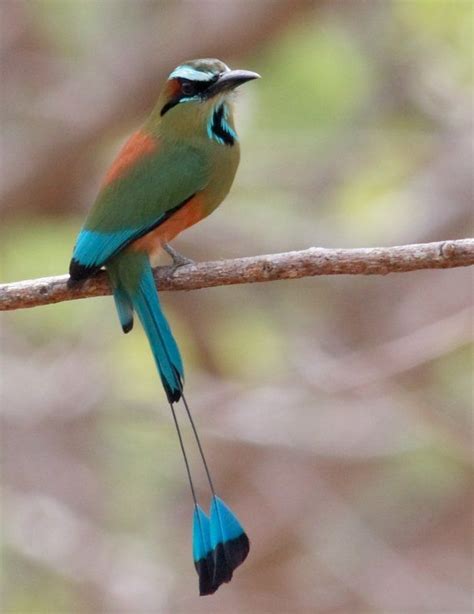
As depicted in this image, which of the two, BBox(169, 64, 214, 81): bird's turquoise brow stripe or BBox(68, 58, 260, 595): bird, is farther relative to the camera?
BBox(169, 64, 214, 81): bird's turquoise brow stripe

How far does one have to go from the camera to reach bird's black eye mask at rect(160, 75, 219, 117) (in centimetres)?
367

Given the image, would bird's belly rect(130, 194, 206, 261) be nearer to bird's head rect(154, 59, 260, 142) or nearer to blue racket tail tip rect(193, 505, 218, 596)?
bird's head rect(154, 59, 260, 142)

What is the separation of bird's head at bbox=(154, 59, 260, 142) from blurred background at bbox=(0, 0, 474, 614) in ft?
5.21

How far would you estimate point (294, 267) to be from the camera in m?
2.93

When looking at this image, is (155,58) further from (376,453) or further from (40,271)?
(376,453)

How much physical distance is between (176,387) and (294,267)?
0.42 metres

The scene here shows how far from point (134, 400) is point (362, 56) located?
6.93ft

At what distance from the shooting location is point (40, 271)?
20.0 ft

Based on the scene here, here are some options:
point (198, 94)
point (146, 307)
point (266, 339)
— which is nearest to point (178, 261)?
point (146, 307)

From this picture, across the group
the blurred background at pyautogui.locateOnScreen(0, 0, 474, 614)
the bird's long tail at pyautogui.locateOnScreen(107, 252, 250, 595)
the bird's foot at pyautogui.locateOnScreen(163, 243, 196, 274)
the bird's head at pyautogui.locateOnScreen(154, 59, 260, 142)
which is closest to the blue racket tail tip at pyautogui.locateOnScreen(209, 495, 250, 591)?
the bird's long tail at pyautogui.locateOnScreen(107, 252, 250, 595)

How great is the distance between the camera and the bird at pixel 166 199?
10.4 ft

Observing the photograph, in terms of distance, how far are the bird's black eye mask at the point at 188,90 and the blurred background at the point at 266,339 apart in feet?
5.19

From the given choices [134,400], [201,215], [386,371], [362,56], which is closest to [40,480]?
[134,400]

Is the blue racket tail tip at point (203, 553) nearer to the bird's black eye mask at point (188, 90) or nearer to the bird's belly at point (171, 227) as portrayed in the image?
the bird's belly at point (171, 227)
